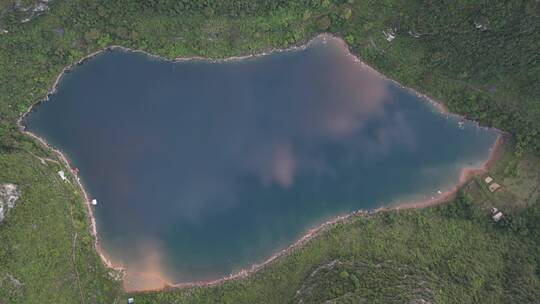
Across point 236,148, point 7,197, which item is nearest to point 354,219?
point 236,148

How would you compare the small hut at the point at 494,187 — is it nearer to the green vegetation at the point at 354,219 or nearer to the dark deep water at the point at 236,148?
the green vegetation at the point at 354,219

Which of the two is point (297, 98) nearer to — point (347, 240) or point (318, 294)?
point (347, 240)

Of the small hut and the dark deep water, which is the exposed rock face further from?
the small hut

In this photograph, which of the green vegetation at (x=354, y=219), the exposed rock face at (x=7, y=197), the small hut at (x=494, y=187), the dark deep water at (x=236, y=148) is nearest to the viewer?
the exposed rock face at (x=7, y=197)

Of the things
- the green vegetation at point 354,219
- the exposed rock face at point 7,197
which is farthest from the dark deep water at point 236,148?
the exposed rock face at point 7,197

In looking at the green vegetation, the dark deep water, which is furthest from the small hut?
the dark deep water
